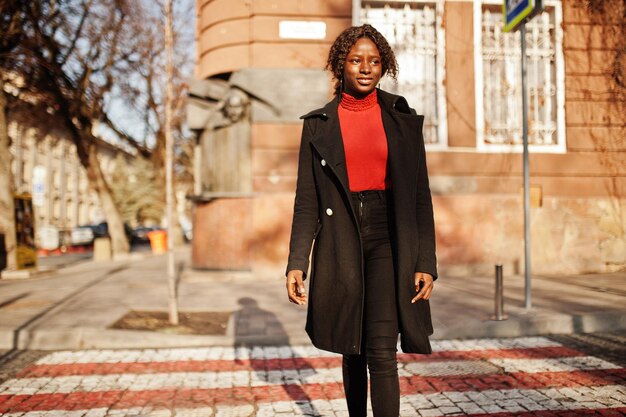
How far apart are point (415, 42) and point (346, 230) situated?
8.98 metres

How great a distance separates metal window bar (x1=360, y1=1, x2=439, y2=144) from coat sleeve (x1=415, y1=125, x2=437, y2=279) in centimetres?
827

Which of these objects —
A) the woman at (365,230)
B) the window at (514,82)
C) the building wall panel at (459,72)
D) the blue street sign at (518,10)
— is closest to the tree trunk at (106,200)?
the building wall panel at (459,72)

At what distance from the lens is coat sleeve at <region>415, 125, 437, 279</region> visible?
2559mm

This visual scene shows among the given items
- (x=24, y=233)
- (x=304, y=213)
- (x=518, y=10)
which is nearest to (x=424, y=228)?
(x=304, y=213)

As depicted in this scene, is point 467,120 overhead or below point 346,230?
overhead

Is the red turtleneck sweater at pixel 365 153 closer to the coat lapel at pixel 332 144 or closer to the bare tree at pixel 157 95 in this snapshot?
the coat lapel at pixel 332 144

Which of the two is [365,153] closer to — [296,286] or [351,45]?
[351,45]

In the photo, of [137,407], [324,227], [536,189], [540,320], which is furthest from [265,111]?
[324,227]

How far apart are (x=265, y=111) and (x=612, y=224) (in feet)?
22.0

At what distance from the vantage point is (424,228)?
261 centimetres

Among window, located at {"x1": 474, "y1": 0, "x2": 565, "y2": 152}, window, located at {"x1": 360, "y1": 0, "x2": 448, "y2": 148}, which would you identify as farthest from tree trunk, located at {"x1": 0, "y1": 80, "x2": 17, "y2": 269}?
window, located at {"x1": 474, "y1": 0, "x2": 565, "y2": 152}

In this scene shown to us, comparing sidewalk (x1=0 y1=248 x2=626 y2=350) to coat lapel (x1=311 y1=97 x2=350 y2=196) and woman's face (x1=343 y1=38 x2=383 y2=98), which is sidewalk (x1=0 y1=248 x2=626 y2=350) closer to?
coat lapel (x1=311 y1=97 x2=350 y2=196)

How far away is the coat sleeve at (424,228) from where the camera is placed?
2.56m

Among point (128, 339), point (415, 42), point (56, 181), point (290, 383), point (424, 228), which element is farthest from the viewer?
point (56, 181)
